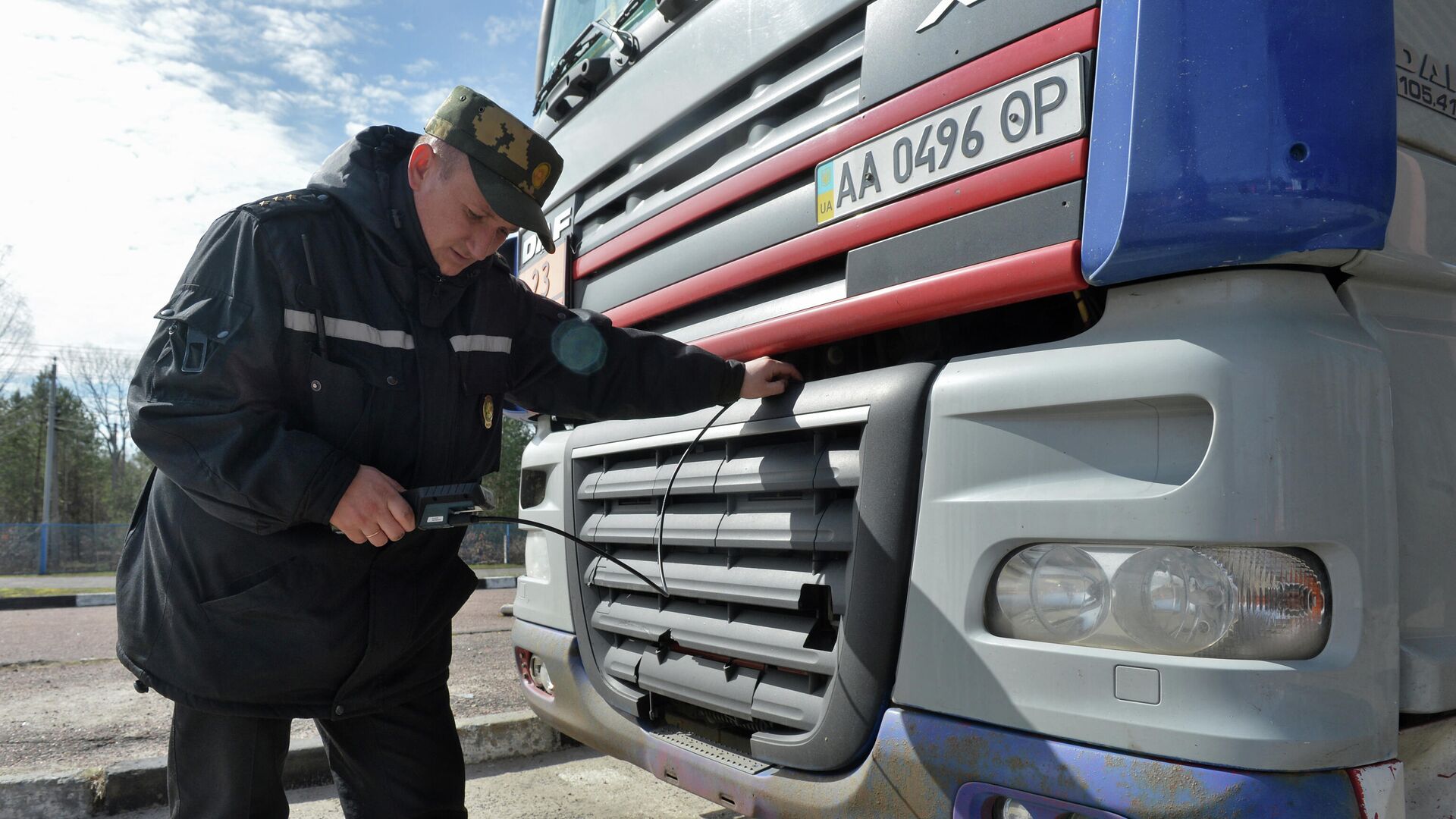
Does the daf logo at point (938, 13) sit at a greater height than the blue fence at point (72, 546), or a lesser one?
greater

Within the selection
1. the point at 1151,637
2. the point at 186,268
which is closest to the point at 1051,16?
the point at 1151,637

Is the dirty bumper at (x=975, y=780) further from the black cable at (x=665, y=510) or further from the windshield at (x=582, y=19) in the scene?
the windshield at (x=582, y=19)

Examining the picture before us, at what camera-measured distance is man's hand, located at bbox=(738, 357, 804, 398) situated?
2.03m

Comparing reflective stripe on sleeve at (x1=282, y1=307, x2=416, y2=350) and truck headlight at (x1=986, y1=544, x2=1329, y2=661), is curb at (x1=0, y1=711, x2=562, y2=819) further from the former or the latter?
truck headlight at (x1=986, y1=544, x2=1329, y2=661)

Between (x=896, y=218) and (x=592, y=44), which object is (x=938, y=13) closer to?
(x=896, y=218)

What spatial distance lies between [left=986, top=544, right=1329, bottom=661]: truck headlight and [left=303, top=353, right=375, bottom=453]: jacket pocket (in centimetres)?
136

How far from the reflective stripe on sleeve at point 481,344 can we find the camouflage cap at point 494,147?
11.7 inches

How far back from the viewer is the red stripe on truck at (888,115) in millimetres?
1486

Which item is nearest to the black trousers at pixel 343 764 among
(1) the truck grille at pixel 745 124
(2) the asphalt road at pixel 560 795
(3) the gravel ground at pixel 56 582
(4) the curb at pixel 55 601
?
(2) the asphalt road at pixel 560 795

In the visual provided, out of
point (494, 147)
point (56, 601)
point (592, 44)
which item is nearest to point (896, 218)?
point (494, 147)

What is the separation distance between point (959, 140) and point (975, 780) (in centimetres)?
110

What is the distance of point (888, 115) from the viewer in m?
1.77

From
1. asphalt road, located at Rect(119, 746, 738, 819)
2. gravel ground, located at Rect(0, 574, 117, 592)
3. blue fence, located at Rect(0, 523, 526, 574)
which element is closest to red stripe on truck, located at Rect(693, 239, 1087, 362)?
asphalt road, located at Rect(119, 746, 738, 819)

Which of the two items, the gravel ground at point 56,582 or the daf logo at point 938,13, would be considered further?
the gravel ground at point 56,582
